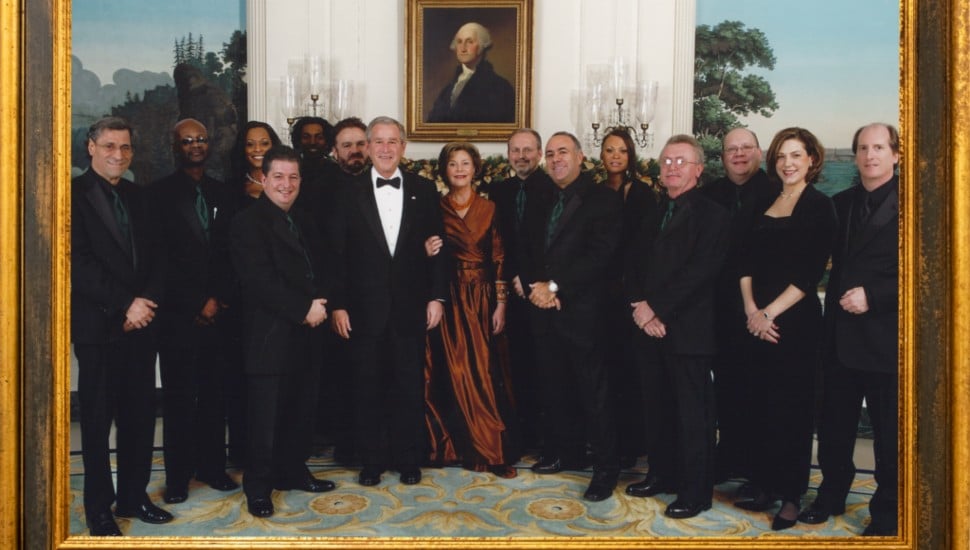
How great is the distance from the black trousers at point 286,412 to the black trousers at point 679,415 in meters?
1.57

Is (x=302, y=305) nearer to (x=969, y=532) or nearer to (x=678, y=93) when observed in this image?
(x=678, y=93)

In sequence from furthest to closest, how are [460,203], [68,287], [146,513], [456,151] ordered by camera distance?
[460,203] < [456,151] < [146,513] < [68,287]

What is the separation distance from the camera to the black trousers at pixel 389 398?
433 cm

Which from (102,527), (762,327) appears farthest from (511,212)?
(102,527)

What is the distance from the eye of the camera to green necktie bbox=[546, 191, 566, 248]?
434cm

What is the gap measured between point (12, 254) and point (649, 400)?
300 centimetres

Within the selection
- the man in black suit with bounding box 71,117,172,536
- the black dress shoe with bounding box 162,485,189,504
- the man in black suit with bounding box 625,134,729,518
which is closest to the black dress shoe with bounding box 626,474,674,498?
the man in black suit with bounding box 625,134,729,518

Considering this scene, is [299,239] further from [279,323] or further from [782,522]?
[782,522]

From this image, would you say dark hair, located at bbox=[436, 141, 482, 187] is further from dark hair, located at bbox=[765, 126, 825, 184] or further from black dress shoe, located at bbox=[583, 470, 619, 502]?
black dress shoe, located at bbox=[583, 470, 619, 502]

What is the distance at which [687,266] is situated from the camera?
4223mm

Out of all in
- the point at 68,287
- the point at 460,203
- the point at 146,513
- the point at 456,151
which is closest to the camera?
the point at 68,287

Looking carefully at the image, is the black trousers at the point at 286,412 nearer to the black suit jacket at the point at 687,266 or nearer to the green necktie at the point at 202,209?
the green necktie at the point at 202,209

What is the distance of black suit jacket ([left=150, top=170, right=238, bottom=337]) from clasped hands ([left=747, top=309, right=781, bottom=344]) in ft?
8.01

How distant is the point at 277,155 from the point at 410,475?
1642mm
